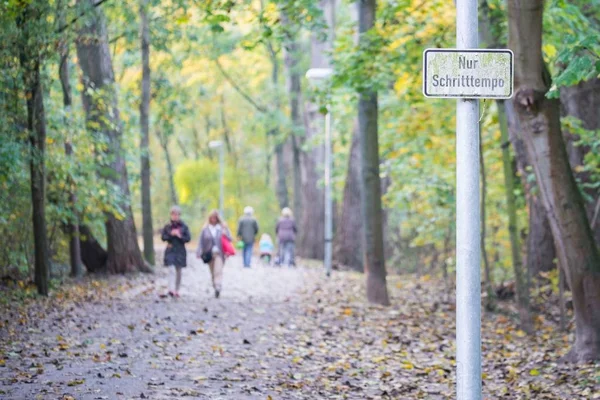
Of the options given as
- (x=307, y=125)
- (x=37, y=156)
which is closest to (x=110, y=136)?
(x=37, y=156)

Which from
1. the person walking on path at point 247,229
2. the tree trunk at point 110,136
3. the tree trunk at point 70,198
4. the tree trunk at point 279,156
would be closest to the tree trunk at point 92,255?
the tree trunk at point 110,136

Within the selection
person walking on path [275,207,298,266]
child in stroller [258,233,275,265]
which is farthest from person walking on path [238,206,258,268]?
child in stroller [258,233,275,265]

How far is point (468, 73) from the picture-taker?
23.9 ft

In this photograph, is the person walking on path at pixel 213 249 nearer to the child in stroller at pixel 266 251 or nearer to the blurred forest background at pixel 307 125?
the blurred forest background at pixel 307 125

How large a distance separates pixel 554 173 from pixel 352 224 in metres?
21.3

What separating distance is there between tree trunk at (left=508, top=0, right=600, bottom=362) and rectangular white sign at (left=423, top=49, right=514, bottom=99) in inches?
192

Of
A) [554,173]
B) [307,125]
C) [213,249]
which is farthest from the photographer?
[307,125]

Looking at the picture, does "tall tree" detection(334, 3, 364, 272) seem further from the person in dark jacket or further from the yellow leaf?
the yellow leaf

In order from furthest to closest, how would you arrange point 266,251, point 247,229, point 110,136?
point 266,251 < point 247,229 < point 110,136

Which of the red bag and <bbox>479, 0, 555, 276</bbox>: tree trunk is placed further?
the red bag

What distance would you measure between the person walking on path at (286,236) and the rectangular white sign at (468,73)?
25.6 meters

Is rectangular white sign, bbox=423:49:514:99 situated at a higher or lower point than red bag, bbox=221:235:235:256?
higher

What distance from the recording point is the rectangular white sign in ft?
23.9

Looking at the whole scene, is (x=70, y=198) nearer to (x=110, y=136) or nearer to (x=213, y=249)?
(x=213, y=249)
